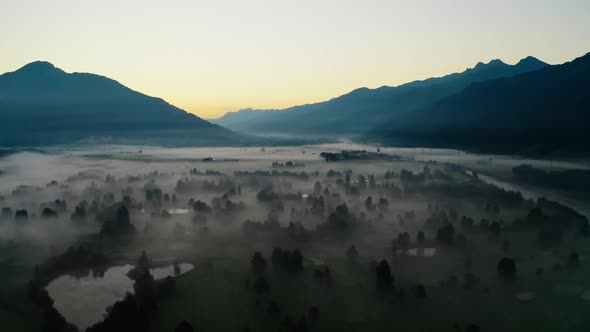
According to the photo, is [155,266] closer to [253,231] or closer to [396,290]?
[253,231]

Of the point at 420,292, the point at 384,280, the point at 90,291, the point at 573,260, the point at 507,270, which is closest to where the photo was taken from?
the point at 420,292

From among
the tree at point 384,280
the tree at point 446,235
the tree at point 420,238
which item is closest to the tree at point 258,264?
the tree at point 384,280

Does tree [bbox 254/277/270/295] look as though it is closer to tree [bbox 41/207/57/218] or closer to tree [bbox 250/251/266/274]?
tree [bbox 250/251/266/274]

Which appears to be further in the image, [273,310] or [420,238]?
[420,238]

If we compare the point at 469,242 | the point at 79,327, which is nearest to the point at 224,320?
the point at 79,327

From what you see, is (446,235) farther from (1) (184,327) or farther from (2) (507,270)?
(1) (184,327)

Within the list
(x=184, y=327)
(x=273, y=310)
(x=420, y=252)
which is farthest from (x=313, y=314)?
(x=420, y=252)

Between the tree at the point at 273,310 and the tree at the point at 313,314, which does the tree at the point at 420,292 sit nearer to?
the tree at the point at 313,314

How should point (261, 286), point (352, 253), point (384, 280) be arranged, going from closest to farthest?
point (261, 286), point (384, 280), point (352, 253)
